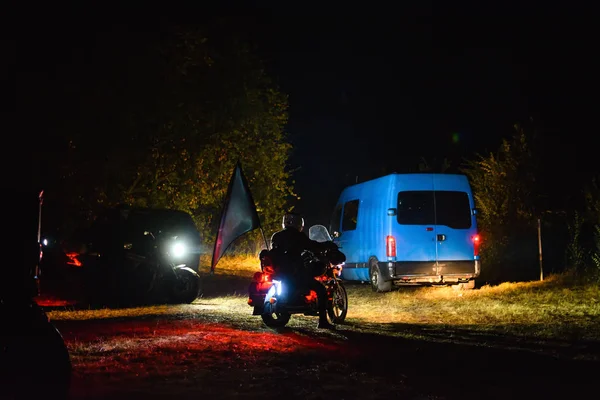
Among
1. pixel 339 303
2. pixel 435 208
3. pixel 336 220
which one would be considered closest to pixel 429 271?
pixel 435 208

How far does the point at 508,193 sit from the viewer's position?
2722 centimetres

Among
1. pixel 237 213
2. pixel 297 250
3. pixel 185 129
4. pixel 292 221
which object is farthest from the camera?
pixel 185 129

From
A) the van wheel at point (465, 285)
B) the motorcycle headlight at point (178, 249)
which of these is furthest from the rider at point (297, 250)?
the van wheel at point (465, 285)

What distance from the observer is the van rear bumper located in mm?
16109

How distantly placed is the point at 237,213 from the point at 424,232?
434cm

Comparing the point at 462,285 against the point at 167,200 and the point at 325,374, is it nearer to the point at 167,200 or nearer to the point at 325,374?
the point at 167,200

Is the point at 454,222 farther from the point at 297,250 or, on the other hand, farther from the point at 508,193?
the point at 508,193

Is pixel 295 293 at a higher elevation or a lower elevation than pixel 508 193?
lower

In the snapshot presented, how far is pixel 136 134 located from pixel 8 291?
571 inches

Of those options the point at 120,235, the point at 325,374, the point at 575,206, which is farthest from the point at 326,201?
the point at 325,374

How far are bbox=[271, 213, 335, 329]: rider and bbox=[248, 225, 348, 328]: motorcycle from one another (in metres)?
0.09

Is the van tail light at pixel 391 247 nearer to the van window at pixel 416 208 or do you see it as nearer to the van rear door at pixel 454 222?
the van window at pixel 416 208

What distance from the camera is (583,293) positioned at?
1456 centimetres

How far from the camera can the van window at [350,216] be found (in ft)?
61.1
